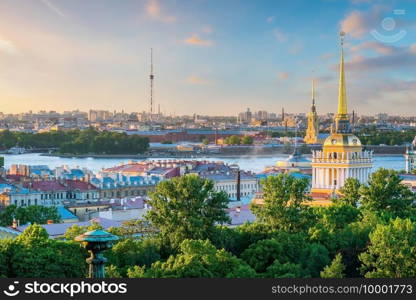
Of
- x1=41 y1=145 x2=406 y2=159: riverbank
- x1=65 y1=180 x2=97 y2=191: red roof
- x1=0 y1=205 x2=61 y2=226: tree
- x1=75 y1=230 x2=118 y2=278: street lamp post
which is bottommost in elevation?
x1=41 y1=145 x2=406 y2=159: riverbank

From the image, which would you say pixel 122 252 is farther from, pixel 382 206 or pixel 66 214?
pixel 66 214

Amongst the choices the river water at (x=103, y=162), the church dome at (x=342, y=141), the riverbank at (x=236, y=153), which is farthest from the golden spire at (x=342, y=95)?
the riverbank at (x=236, y=153)

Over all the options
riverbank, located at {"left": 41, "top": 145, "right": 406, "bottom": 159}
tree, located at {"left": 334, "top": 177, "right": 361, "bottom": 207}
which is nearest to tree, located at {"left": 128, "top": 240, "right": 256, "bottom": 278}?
tree, located at {"left": 334, "top": 177, "right": 361, "bottom": 207}

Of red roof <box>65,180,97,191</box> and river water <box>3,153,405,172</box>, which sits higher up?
red roof <box>65,180,97,191</box>

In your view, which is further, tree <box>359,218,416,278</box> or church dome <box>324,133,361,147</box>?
church dome <box>324,133,361,147</box>

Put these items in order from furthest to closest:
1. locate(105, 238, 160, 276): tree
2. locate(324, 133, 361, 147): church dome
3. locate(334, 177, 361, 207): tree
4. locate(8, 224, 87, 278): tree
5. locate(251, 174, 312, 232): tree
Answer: locate(324, 133, 361, 147): church dome, locate(334, 177, 361, 207): tree, locate(251, 174, 312, 232): tree, locate(105, 238, 160, 276): tree, locate(8, 224, 87, 278): tree

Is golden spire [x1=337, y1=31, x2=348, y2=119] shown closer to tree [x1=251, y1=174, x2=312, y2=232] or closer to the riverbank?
tree [x1=251, y1=174, x2=312, y2=232]

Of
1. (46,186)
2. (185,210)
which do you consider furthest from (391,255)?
(46,186)
